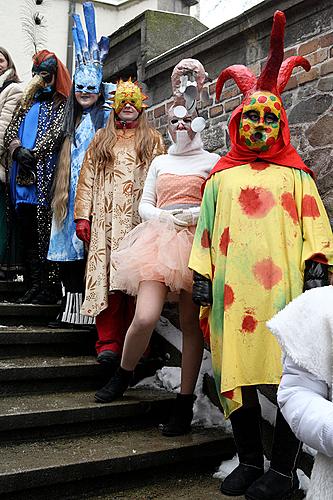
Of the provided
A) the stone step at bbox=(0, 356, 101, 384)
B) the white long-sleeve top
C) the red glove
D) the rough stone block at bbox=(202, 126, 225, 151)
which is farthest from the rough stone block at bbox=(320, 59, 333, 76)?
the stone step at bbox=(0, 356, 101, 384)

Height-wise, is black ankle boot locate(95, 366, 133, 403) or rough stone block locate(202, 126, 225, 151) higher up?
rough stone block locate(202, 126, 225, 151)

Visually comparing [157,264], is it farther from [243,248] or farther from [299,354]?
[299,354]

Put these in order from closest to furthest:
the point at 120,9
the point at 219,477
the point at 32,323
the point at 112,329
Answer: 1. the point at 219,477
2. the point at 112,329
3. the point at 32,323
4. the point at 120,9

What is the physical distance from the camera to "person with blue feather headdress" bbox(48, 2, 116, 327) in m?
4.41

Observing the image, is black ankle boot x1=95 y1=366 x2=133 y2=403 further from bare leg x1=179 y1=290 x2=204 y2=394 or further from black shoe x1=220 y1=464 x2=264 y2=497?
black shoe x1=220 y1=464 x2=264 y2=497

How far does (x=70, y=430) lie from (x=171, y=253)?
1075 millimetres

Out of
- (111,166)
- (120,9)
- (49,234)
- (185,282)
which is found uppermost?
(120,9)

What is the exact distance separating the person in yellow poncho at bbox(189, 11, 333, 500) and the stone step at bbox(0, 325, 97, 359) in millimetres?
1426

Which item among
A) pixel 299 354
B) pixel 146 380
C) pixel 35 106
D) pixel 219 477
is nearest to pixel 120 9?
→ pixel 35 106

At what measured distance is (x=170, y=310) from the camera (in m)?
4.70

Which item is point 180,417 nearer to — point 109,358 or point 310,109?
point 109,358

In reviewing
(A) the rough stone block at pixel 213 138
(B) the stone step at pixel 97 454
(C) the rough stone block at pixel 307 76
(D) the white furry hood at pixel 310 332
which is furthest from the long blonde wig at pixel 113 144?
(D) the white furry hood at pixel 310 332

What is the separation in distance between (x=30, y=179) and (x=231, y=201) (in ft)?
6.81

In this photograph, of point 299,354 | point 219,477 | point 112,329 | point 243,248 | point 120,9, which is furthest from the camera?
point 120,9
